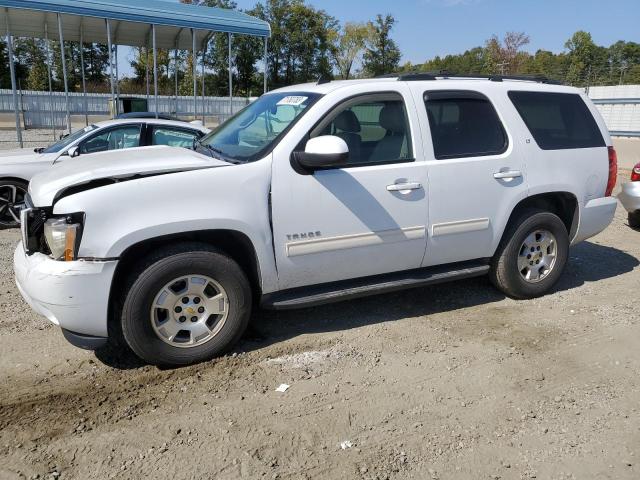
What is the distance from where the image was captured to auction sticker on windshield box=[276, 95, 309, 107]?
4207mm

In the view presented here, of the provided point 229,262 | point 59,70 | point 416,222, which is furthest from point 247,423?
point 59,70

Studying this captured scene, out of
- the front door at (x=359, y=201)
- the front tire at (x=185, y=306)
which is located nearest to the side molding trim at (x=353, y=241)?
the front door at (x=359, y=201)

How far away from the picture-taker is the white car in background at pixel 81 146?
→ 746 centimetres

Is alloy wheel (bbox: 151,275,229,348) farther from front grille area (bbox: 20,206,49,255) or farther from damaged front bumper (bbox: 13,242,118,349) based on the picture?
front grille area (bbox: 20,206,49,255)

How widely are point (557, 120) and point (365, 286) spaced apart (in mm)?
2539

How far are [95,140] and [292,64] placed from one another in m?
47.6

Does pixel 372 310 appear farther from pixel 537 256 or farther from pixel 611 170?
pixel 611 170

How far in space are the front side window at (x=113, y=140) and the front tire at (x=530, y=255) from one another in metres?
5.42

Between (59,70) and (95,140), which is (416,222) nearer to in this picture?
(95,140)

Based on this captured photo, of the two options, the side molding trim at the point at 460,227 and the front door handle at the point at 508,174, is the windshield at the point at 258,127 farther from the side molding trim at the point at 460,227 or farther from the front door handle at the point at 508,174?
the front door handle at the point at 508,174

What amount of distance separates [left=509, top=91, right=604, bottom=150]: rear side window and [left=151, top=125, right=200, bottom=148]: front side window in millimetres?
4767

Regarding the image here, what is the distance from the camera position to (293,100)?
14.2 ft

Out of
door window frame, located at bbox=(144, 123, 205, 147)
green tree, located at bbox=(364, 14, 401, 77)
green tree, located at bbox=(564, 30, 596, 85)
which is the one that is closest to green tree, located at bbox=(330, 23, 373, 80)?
green tree, located at bbox=(364, 14, 401, 77)

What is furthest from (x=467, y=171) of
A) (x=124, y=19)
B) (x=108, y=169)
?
(x=124, y=19)
